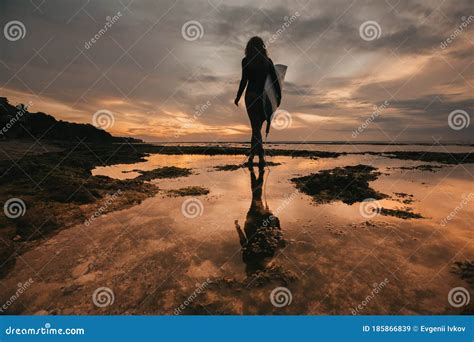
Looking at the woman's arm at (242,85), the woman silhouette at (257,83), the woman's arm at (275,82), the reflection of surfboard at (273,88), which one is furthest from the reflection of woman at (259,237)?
the woman's arm at (275,82)

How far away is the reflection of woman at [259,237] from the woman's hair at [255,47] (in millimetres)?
6981

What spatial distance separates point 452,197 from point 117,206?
821 cm

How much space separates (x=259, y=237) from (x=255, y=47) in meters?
8.42

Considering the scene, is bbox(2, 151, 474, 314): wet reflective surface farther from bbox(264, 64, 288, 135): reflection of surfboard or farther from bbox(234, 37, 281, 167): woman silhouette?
bbox(264, 64, 288, 135): reflection of surfboard

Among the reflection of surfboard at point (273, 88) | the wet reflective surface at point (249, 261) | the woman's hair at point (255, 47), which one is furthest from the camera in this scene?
the reflection of surfboard at point (273, 88)

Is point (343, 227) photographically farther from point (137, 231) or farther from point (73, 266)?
point (73, 266)

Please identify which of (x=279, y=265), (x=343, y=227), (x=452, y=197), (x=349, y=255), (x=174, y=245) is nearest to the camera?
(x=279, y=265)

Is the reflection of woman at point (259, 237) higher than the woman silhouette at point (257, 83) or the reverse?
the reverse

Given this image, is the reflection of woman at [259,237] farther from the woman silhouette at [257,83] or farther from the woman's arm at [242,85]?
the woman's arm at [242,85]

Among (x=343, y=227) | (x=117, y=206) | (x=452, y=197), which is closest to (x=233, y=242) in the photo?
(x=343, y=227)

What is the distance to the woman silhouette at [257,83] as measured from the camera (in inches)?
391

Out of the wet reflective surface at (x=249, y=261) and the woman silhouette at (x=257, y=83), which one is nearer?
the wet reflective surface at (x=249, y=261)

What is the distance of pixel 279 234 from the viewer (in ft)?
13.0

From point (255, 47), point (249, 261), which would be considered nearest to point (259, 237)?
point (249, 261)
